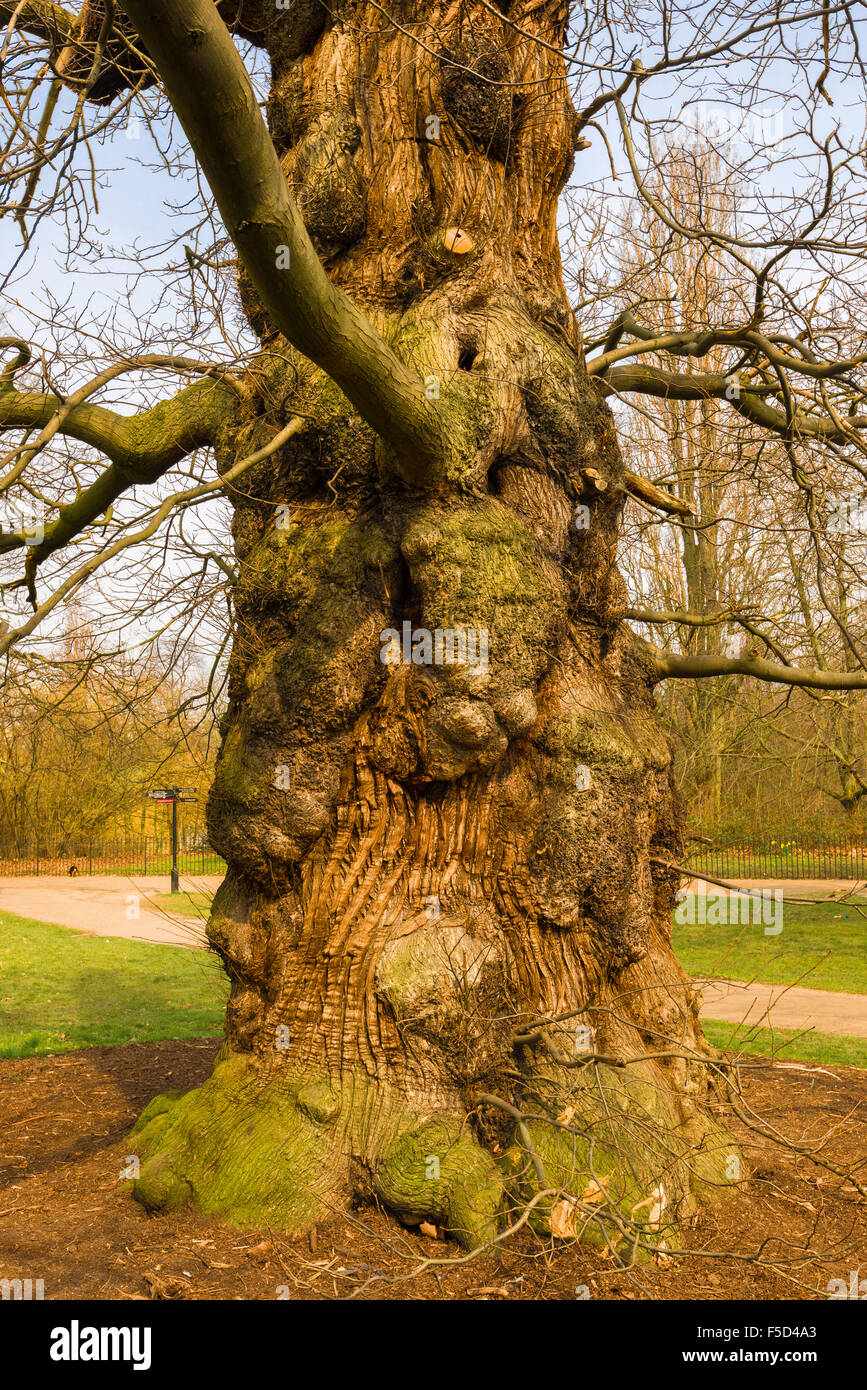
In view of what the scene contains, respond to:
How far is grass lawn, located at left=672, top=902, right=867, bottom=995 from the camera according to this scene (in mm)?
12273

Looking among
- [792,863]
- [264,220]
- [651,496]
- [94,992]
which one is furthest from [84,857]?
[264,220]

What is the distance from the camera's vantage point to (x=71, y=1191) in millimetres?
4508

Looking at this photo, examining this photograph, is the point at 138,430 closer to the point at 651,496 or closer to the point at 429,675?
the point at 429,675

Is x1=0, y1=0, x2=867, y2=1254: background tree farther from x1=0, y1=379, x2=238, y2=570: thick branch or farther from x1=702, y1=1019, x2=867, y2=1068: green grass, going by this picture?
x1=702, y1=1019, x2=867, y2=1068: green grass

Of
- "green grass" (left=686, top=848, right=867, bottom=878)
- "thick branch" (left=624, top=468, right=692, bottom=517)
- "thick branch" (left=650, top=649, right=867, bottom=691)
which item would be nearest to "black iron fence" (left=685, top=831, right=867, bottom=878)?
"green grass" (left=686, top=848, right=867, bottom=878)

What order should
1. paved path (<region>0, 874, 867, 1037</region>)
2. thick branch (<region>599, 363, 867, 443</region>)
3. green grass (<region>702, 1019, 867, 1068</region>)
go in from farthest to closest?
paved path (<region>0, 874, 867, 1037</region>) → green grass (<region>702, 1019, 867, 1068</region>) → thick branch (<region>599, 363, 867, 443</region>)

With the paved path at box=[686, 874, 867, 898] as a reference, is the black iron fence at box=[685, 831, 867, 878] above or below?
above

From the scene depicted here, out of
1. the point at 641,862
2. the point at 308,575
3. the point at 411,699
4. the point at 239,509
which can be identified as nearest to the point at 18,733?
the point at 239,509

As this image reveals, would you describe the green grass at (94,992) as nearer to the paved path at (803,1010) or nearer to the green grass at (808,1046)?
the green grass at (808,1046)

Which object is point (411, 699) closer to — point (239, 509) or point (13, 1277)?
point (239, 509)

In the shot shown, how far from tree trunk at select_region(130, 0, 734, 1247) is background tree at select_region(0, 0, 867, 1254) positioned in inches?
0.6

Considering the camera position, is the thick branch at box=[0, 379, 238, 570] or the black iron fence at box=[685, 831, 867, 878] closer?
the thick branch at box=[0, 379, 238, 570]

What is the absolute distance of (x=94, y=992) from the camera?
11.5m

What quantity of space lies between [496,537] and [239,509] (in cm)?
146
